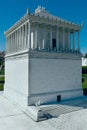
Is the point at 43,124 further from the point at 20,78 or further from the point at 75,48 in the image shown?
the point at 75,48

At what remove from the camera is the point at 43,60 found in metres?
16.9

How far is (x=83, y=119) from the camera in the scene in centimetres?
1362

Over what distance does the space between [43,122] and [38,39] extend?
936 cm

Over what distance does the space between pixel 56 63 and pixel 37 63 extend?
2.56 meters

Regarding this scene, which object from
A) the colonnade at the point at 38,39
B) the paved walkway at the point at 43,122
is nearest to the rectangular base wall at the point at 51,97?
the paved walkway at the point at 43,122

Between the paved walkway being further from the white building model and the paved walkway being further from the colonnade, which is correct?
the colonnade

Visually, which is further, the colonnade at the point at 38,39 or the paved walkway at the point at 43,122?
the colonnade at the point at 38,39

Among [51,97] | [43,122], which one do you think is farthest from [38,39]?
[43,122]

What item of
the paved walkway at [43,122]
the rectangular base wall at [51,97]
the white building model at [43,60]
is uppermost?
the white building model at [43,60]

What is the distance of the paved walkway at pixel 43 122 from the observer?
12.0 meters

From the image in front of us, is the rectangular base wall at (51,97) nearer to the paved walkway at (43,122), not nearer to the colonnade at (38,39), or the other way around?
the paved walkway at (43,122)

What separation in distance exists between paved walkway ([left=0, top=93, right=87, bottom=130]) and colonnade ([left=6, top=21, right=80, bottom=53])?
702cm

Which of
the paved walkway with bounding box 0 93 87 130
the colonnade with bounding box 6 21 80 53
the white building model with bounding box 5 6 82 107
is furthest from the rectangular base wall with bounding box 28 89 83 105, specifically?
the colonnade with bounding box 6 21 80 53

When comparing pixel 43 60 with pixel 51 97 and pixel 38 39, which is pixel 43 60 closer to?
pixel 38 39
